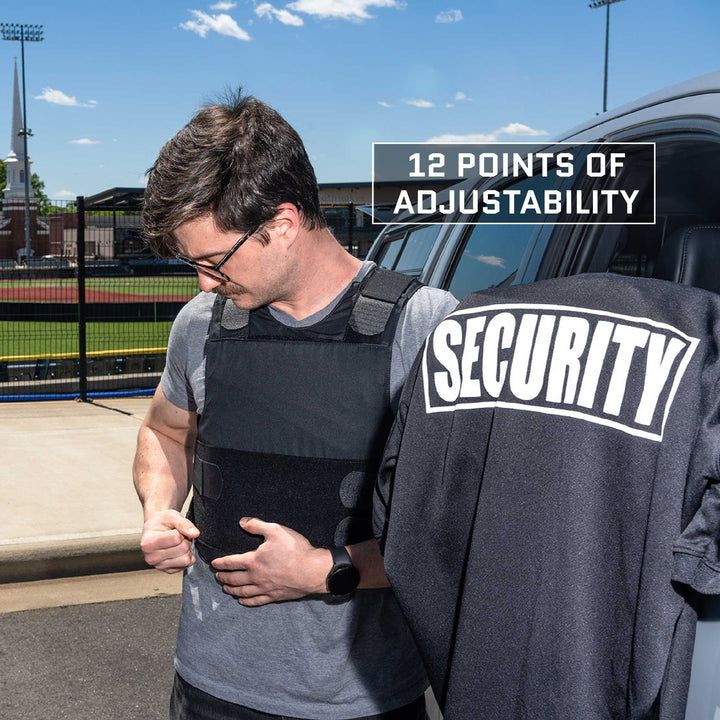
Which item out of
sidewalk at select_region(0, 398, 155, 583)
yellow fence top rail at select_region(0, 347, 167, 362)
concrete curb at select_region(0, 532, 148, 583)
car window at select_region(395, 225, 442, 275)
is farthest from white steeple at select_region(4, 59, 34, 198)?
car window at select_region(395, 225, 442, 275)

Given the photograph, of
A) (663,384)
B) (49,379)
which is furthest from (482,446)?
(49,379)

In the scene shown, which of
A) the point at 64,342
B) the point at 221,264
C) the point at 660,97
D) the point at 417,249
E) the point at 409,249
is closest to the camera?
the point at 221,264

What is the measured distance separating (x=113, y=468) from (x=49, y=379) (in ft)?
14.3

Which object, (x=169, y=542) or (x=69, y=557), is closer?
(x=169, y=542)

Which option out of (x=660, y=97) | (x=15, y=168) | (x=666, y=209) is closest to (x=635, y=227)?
(x=666, y=209)

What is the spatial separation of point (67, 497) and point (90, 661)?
2.12 m

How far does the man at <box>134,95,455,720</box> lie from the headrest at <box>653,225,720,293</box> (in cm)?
48

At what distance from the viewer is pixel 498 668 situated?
1.31 meters

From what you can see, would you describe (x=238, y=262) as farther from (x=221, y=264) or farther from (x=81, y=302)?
(x=81, y=302)

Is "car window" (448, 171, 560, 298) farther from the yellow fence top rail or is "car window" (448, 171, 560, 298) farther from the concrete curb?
the yellow fence top rail

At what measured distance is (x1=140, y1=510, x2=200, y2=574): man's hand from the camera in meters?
1.94

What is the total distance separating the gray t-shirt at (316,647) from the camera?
185 cm

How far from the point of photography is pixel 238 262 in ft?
6.15

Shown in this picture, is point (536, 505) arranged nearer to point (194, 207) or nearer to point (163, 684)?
point (194, 207)
